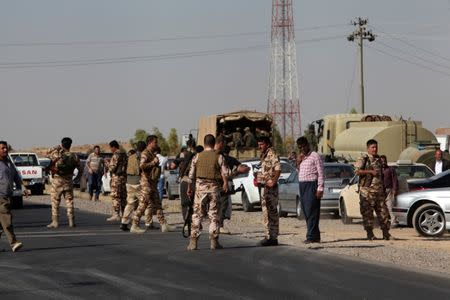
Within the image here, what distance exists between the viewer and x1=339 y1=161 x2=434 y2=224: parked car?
24.2 m

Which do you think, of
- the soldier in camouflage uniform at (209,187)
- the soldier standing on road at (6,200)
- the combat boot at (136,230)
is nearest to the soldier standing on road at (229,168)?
the soldier in camouflage uniform at (209,187)

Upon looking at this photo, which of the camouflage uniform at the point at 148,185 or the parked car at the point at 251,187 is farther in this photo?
the parked car at the point at 251,187

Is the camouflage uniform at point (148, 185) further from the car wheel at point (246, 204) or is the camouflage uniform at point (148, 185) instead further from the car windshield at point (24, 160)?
the car windshield at point (24, 160)

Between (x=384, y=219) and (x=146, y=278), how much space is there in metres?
7.41

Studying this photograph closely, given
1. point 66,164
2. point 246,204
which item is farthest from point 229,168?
point 246,204

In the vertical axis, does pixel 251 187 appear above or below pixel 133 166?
below

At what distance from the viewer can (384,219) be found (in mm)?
19312

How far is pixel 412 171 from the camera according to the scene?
1021 inches

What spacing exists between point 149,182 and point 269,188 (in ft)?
15.8

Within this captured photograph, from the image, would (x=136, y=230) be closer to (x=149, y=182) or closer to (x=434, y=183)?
(x=149, y=182)

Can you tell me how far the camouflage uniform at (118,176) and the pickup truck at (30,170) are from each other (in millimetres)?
18590

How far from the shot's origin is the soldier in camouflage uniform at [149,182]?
70.6 feet

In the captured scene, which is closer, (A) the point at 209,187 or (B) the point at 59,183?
(A) the point at 209,187

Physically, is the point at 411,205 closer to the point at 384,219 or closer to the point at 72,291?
the point at 384,219
